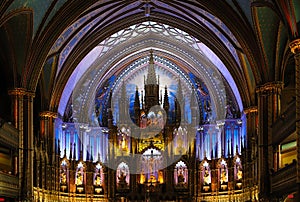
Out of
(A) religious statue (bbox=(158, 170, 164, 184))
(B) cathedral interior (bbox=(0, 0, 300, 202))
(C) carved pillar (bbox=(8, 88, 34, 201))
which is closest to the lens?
(B) cathedral interior (bbox=(0, 0, 300, 202))

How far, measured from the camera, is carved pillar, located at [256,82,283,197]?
27.4 meters

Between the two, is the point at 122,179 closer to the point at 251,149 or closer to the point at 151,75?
the point at 151,75

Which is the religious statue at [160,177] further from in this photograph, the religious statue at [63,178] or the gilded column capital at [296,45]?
the gilded column capital at [296,45]

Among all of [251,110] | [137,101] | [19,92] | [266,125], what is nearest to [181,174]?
[137,101]

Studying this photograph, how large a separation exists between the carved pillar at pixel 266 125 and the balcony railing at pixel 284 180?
775mm

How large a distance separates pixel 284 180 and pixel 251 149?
8019 millimetres

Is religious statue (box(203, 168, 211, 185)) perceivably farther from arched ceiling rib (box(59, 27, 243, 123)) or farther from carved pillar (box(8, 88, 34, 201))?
carved pillar (box(8, 88, 34, 201))

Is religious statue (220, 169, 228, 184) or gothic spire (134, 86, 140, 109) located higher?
gothic spire (134, 86, 140, 109)

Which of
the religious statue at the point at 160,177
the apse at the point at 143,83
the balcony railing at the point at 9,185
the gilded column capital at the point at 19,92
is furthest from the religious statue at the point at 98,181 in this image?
the gilded column capital at the point at 19,92

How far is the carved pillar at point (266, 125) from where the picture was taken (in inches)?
1080

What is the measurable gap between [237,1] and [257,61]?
2.68m

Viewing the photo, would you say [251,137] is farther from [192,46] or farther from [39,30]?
[39,30]

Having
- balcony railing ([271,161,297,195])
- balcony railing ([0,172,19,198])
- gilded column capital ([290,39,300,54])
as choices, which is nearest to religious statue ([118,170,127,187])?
balcony railing ([0,172,19,198])

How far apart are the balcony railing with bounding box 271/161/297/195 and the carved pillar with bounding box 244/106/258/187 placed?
4.14 m
